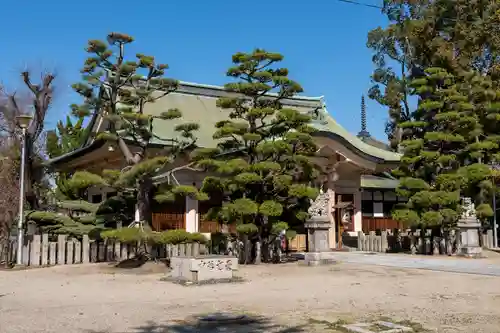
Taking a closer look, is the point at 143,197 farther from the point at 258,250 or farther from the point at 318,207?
the point at 318,207

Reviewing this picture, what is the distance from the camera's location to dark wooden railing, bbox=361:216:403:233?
24906 mm

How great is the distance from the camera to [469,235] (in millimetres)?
18172

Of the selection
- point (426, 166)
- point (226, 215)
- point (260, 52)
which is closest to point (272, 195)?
point (226, 215)

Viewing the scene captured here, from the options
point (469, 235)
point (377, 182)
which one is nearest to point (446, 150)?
point (469, 235)

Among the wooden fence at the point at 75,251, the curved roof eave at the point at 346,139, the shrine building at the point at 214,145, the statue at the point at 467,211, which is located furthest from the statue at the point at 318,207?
the statue at the point at 467,211

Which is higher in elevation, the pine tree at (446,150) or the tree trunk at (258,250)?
the pine tree at (446,150)

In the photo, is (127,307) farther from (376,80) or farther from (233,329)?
(376,80)

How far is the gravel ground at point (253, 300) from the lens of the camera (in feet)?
21.3

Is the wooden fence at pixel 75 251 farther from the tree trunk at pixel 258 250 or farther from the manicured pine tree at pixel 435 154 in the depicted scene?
the manicured pine tree at pixel 435 154

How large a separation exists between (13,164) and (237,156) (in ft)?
39.3

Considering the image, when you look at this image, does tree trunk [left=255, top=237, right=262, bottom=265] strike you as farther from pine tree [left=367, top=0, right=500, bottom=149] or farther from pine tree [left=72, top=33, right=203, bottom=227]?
pine tree [left=367, top=0, right=500, bottom=149]

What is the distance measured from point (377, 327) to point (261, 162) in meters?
8.95

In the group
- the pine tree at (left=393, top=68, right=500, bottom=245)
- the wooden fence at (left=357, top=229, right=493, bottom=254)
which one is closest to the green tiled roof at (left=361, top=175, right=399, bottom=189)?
the wooden fence at (left=357, top=229, right=493, bottom=254)

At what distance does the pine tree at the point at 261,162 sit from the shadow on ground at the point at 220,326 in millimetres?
7687
